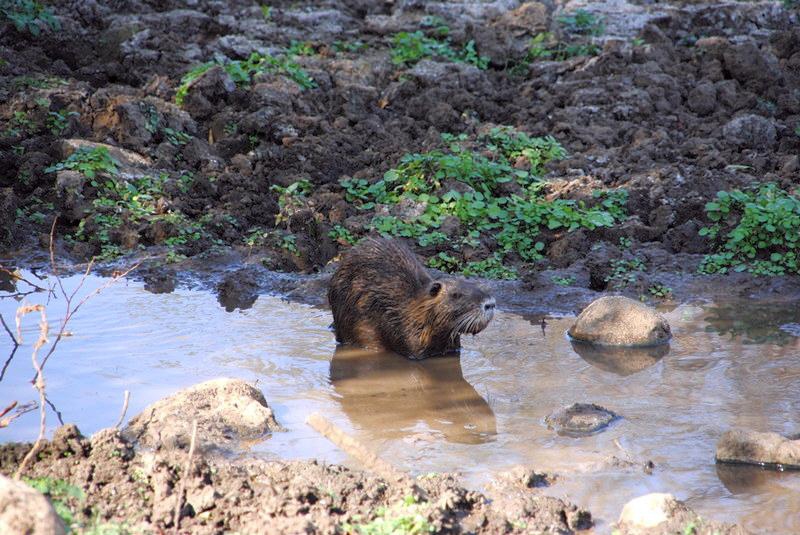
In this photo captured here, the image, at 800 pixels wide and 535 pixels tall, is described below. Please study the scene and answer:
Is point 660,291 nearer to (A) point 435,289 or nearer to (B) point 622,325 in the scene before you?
(B) point 622,325

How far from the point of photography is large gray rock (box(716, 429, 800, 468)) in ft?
18.7

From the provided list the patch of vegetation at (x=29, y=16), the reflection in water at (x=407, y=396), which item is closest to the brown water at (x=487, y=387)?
the reflection in water at (x=407, y=396)

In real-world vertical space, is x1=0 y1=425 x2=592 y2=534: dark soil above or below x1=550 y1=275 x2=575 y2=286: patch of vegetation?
above

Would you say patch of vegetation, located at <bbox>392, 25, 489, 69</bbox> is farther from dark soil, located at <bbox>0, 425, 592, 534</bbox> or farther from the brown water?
dark soil, located at <bbox>0, 425, 592, 534</bbox>

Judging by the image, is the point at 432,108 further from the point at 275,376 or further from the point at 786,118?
the point at 275,376

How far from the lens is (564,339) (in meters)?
8.38

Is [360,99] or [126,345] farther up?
[360,99]

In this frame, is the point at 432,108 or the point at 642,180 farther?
the point at 432,108

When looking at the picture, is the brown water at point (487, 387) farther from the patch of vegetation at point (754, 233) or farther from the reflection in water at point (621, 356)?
the patch of vegetation at point (754, 233)

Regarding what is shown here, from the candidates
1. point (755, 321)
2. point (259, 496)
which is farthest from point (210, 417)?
point (755, 321)

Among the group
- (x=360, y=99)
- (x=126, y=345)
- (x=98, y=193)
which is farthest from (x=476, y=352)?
(x=360, y=99)

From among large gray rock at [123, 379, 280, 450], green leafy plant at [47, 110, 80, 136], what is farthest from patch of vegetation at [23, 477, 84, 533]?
green leafy plant at [47, 110, 80, 136]

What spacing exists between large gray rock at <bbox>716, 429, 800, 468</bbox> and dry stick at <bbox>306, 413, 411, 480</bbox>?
1908 millimetres

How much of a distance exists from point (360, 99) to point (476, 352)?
569 centimetres
